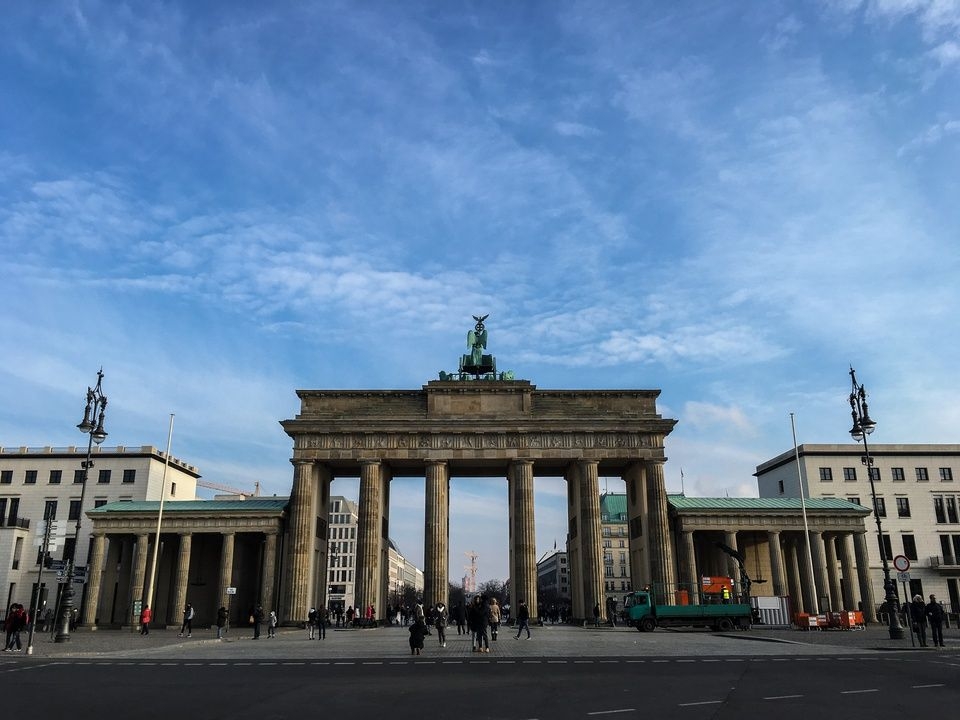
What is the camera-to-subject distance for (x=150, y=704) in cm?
1442

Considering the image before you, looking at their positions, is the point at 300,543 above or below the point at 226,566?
above

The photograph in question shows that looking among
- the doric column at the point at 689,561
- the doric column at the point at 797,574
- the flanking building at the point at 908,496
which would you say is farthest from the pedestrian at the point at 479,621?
the flanking building at the point at 908,496

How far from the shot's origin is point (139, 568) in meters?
61.2

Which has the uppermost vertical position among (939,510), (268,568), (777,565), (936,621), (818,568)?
(939,510)

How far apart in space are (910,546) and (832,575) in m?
16.2

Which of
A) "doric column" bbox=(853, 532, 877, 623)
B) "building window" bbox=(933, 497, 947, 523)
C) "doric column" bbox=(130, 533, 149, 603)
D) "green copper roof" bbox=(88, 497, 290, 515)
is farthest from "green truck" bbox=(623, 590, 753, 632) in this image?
"building window" bbox=(933, 497, 947, 523)

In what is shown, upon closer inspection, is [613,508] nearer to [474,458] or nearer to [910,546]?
[910,546]

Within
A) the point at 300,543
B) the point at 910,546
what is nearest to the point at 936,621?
the point at 300,543

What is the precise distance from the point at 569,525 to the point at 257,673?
53532 millimetres

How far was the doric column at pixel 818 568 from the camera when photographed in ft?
205

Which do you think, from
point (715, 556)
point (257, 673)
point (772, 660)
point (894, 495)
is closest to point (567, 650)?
point (772, 660)

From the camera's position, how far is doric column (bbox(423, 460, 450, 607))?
6094 cm

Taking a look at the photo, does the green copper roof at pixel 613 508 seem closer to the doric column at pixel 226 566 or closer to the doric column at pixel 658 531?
the doric column at pixel 658 531

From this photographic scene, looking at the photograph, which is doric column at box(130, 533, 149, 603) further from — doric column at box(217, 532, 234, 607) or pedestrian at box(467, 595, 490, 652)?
pedestrian at box(467, 595, 490, 652)
